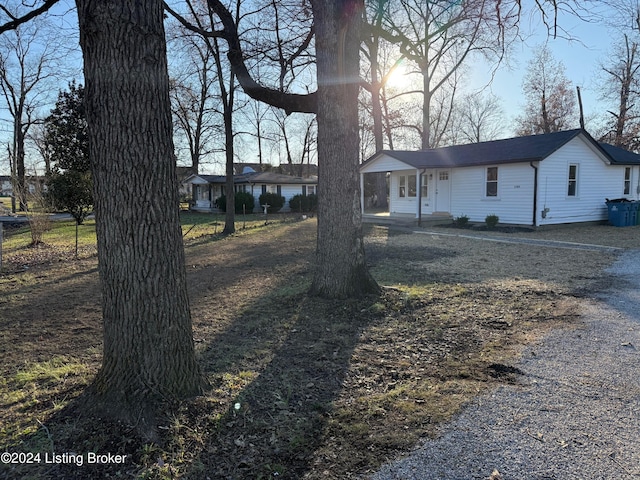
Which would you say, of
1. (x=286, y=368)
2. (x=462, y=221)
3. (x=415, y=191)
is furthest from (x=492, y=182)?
(x=286, y=368)

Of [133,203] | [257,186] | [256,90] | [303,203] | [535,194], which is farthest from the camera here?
[257,186]

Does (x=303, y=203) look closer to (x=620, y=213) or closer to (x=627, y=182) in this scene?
(x=627, y=182)

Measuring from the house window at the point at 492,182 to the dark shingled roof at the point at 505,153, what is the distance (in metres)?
0.52

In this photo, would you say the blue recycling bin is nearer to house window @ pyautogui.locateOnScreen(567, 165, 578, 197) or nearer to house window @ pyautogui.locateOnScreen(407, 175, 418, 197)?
house window @ pyautogui.locateOnScreen(567, 165, 578, 197)

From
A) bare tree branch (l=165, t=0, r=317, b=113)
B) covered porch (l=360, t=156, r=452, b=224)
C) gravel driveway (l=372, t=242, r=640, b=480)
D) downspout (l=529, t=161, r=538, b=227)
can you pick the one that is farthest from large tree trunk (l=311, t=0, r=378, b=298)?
covered porch (l=360, t=156, r=452, b=224)

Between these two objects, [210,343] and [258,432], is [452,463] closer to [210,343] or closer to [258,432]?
[258,432]

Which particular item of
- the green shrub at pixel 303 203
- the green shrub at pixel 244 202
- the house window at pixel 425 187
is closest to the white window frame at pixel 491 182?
the house window at pixel 425 187

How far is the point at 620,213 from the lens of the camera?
54.3 feet

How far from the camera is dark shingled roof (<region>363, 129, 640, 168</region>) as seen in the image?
15539 millimetres

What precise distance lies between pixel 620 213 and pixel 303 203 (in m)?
19.2

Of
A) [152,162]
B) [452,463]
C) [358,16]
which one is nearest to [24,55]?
[358,16]

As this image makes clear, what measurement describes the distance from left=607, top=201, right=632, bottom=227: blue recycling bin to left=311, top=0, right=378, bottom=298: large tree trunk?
15641 millimetres

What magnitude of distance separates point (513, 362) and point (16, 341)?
15.8ft

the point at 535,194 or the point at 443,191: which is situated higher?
the point at 443,191
